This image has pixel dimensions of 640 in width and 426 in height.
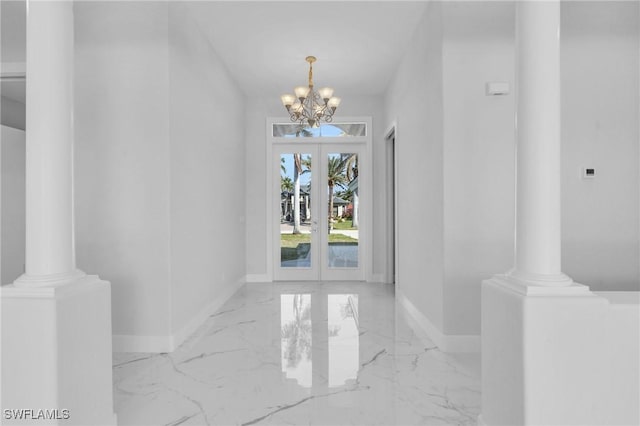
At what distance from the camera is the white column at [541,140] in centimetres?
165

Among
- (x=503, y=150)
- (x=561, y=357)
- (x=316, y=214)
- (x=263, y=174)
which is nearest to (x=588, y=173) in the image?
(x=503, y=150)

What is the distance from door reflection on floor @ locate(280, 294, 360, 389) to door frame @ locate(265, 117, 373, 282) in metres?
1.17

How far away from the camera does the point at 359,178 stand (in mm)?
5957

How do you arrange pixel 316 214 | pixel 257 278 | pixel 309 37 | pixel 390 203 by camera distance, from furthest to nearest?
pixel 316 214 → pixel 257 278 → pixel 390 203 → pixel 309 37

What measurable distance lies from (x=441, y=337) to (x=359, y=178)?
10.9 ft

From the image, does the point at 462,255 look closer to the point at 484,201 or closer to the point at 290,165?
the point at 484,201

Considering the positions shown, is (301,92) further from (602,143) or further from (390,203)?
(602,143)

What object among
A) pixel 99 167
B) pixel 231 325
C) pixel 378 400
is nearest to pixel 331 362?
pixel 378 400

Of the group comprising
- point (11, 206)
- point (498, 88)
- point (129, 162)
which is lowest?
point (11, 206)

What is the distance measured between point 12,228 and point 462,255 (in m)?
4.62

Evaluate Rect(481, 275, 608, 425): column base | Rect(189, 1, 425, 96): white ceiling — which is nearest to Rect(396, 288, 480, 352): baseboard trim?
Rect(481, 275, 608, 425): column base

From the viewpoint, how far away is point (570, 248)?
10.3 ft

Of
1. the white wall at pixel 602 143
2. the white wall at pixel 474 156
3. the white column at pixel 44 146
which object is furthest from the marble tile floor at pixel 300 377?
the white wall at pixel 602 143

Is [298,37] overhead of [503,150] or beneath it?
overhead
